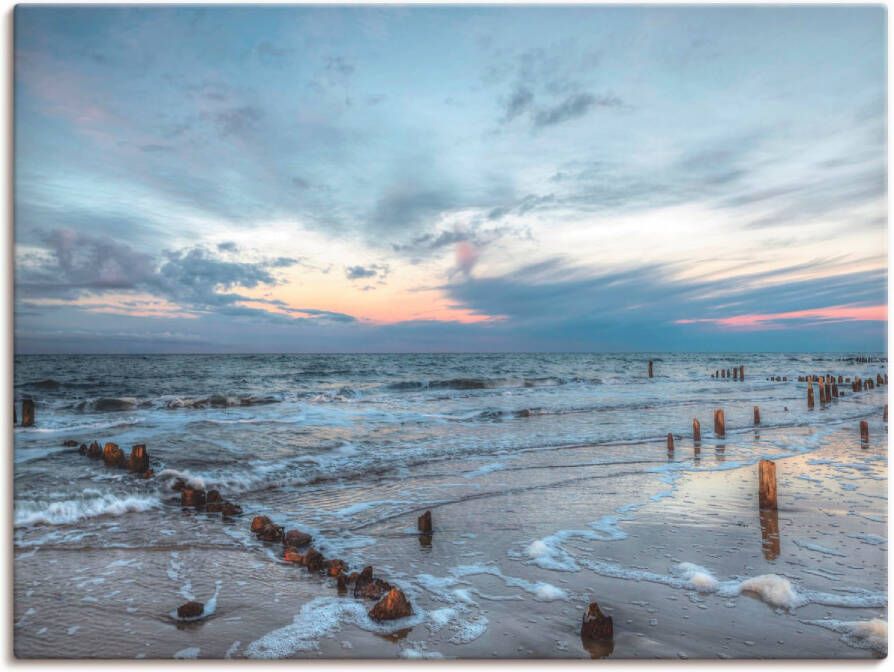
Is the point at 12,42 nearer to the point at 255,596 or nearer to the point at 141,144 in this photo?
the point at 141,144

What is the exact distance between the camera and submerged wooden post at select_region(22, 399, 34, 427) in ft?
42.3

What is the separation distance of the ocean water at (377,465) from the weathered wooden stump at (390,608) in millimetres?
156

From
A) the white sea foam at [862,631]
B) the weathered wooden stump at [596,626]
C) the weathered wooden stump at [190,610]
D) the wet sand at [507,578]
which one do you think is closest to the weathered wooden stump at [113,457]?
the wet sand at [507,578]

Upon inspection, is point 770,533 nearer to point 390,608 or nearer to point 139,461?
point 390,608

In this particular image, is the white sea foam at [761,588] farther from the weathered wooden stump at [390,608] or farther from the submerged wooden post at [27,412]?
the submerged wooden post at [27,412]

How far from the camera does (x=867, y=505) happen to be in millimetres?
7824

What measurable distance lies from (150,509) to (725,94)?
9.92 m

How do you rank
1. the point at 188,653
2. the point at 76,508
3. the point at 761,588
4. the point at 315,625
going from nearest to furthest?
the point at 188,653 < the point at 315,625 < the point at 761,588 < the point at 76,508

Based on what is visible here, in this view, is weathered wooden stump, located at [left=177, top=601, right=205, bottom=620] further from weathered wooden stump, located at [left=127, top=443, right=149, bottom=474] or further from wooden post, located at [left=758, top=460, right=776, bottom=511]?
wooden post, located at [left=758, top=460, right=776, bottom=511]

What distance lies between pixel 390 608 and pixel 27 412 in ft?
42.1

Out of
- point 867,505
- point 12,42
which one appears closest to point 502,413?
point 867,505

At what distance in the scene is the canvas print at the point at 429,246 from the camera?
4695 millimetres

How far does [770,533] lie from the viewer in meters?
6.67

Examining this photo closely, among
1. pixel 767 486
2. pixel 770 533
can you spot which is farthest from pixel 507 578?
pixel 767 486
